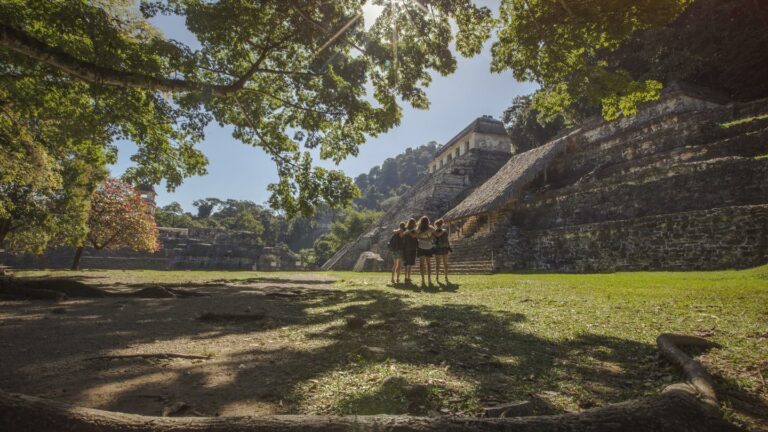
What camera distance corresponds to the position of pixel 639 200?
1544 centimetres

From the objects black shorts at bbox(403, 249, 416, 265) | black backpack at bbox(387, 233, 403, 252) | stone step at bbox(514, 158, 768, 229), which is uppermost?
stone step at bbox(514, 158, 768, 229)

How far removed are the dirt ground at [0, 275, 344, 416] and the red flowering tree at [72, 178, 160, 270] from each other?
866 inches

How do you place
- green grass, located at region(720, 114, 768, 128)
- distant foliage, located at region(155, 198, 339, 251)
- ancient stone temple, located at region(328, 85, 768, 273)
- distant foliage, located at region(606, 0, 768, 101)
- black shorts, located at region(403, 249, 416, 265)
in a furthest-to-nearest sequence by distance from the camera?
1. distant foliage, located at region(155, 198, 339, 251)
2. distant foliage, located at region(606, 0, 768, 101)
3. green grass, located at region(720, 114, 768, 128)
4. ancient stone temple, located at region(328, 85, 768, 273)
5. black shorts, located at region(403, 249, 416, 265)

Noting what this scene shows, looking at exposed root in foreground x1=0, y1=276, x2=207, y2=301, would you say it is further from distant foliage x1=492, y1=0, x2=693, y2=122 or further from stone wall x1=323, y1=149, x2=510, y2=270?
stone wall x1=323, y1=149, x2=510, y2=270

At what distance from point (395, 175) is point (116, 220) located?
99613 mm

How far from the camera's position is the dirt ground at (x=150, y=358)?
2.62m

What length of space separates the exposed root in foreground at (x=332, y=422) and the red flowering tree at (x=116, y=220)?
28620mm

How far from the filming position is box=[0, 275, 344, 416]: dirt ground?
2.62 metres

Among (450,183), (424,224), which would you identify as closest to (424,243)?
(424,224)

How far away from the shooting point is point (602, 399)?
8.61 ft

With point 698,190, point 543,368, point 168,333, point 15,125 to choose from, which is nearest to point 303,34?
point 15,125

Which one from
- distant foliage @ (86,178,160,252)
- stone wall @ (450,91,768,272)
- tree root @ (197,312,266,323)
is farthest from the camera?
distant foliage @ (86,178,160,252)

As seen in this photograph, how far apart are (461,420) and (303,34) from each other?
11.0m

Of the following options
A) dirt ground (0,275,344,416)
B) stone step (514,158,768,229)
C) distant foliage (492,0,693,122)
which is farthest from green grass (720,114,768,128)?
dirt ground (0,275,344,416)
